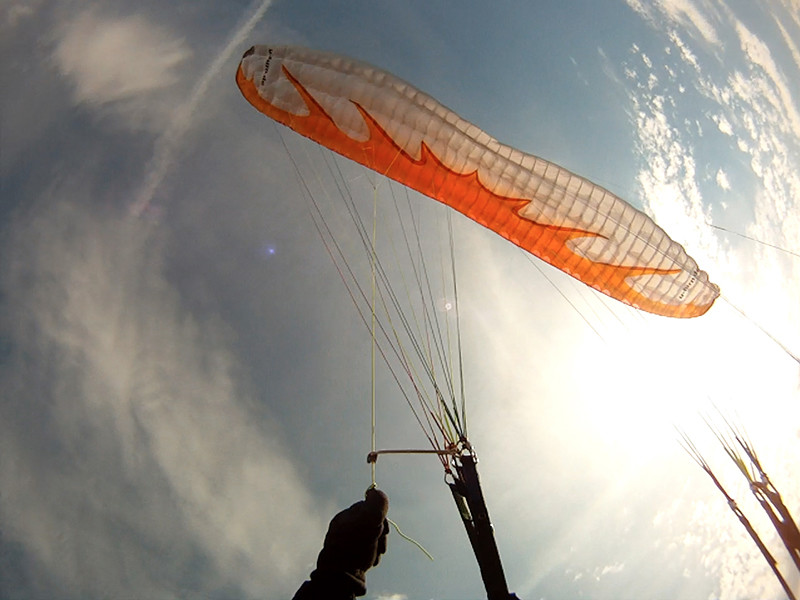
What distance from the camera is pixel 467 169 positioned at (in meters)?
9.45

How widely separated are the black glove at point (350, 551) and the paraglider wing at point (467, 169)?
7.07 meters

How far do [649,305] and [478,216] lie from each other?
423 centimetres

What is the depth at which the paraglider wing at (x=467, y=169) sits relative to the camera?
945 centimetres

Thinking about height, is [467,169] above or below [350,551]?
above

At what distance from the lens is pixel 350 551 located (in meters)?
3.48

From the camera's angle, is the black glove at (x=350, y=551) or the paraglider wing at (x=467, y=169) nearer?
the black glove at (x=350, y=551)

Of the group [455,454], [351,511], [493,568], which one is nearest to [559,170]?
[455,454]

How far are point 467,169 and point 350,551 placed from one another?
7590mm

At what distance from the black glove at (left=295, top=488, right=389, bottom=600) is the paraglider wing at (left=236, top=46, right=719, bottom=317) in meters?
7.07

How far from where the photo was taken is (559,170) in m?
9.80

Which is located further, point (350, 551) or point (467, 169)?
point (467, 169)

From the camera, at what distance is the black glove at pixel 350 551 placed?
129 inches

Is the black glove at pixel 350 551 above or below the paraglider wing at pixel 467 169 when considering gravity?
below

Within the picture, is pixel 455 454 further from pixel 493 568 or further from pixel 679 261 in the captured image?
pixel 679 261
